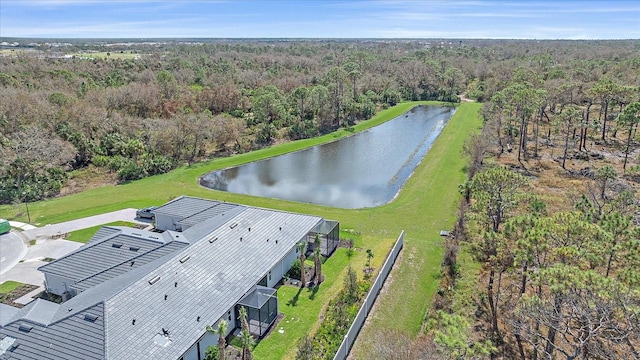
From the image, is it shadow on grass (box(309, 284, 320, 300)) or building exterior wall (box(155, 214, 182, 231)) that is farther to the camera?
building exterior wall (box(155, 214, 182, 231))

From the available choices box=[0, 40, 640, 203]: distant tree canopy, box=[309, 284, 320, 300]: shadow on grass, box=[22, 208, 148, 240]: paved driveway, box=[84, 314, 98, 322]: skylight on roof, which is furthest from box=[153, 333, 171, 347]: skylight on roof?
box=[0, 40, 640, 203]: distant tree canopy

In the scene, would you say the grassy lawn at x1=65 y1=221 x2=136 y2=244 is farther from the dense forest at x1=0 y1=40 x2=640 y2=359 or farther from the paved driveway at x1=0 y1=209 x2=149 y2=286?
the dense forest at x1=0 y1=40 x2=640 y2=359

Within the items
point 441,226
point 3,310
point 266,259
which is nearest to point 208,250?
point 266,259

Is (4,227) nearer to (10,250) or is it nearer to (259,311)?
(10,250)

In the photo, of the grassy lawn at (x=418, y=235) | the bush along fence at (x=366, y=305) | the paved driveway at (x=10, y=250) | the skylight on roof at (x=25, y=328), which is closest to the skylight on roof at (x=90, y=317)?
the skylight on roof at (x=25, y=328)

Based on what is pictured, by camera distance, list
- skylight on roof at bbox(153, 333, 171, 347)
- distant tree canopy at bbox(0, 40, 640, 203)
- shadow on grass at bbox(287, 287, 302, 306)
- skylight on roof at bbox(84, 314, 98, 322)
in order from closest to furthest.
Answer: skylight on roof at bbox(153, 333, 171, 347), skylight on roof at bbox(84, 314, 98, 322), shadow on grass at bbox(287, 287, 302, 306), distant tree canopy at bbox(0, 40, 640, 203)

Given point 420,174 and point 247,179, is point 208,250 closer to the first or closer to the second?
point 247,179
